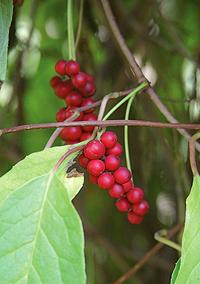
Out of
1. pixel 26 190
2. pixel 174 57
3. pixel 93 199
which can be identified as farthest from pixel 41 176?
pixel 93 199

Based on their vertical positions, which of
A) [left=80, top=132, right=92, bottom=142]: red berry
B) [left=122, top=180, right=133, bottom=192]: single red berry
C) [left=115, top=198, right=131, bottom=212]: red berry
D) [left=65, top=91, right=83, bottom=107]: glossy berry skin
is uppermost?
[left=65, top=91, right=83, bottom=107]: glossy berry skin

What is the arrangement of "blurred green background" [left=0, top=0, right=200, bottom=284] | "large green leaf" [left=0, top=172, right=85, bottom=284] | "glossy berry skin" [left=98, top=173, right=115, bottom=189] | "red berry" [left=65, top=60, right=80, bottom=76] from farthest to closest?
"blurred green background" [left=0, top=0, right=200, bottom=284] < "red berry" [left=65, top=60, right=80, bottom=76] < "glossy berry skin" [left=98, top=173, right=115, bottom=189] < "large green leaf" [left=0, top=172, right=85, bottom=284]

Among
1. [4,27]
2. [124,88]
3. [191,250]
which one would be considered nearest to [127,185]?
[191,250]

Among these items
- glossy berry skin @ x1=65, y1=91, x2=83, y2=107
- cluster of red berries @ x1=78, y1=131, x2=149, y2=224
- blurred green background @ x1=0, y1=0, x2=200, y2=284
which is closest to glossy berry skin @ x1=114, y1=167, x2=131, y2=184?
cluster of red berries @ x1=78, y1=131, x2=149, y2=224

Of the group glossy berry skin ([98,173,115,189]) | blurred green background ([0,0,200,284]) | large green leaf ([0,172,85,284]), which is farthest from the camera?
blurred green background ([0,0,200,284])

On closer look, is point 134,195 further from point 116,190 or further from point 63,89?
point 63,89

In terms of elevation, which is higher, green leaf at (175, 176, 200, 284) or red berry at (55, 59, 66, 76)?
red berry at (55, 59, 66, 76)

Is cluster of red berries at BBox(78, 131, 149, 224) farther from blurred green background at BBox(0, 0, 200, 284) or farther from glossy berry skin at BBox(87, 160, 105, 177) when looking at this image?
blurred green background at BBox(0, 0, 200, 284)
